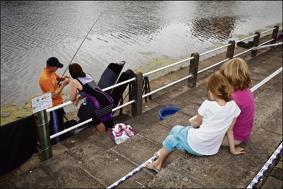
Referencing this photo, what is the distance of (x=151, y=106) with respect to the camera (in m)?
7.27

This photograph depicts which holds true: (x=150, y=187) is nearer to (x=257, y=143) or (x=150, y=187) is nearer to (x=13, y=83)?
(x=257, y=143)

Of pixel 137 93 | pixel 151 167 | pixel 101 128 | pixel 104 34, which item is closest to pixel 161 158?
pixel 151 167

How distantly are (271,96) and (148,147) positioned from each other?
3545 mm

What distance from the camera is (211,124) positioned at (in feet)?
10.8

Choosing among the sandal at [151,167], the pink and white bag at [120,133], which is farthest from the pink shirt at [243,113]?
the pink and white bag at [120,133]

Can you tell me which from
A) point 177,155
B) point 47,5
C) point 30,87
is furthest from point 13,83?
point 47,5

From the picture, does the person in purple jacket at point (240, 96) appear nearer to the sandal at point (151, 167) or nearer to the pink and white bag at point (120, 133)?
the sandal at point (151, 167)

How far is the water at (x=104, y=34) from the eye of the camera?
1272 centimetres

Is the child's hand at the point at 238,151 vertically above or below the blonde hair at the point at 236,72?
below

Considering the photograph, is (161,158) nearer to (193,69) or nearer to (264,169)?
(264,169)

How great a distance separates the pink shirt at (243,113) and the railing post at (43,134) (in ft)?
8.93

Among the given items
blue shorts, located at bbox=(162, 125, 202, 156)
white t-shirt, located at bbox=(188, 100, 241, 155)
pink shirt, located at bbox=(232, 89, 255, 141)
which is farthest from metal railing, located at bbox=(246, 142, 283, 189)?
blue shorts, located at bbox=(162, 125, 202, 156)

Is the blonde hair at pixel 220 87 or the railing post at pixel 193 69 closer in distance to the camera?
the blonde hair at pixel 220 87

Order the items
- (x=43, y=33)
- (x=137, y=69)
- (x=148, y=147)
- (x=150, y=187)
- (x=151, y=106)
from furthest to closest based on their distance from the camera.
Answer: (x=43, y=33)
(x=137, y=69)
(x=151, y=106)
(x=148, y=147)
(x=150, y=187)
